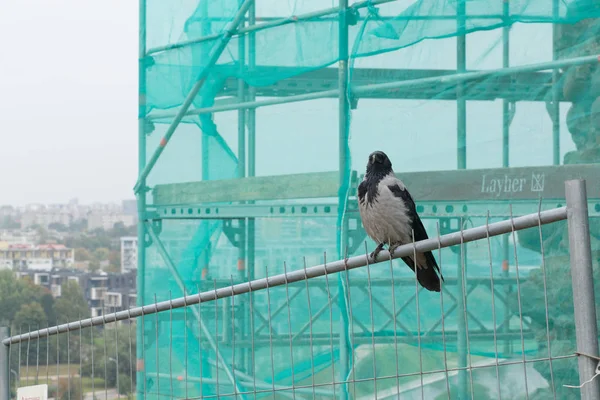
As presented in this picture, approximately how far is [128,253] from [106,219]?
684 centimetres

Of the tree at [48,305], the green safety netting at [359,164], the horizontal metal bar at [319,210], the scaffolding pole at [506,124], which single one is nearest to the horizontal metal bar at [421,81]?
the green safety netting at [359,164]

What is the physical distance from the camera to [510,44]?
4996 millimetres

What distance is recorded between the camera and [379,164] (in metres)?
3.64

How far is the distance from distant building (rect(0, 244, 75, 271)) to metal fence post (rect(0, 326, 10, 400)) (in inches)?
1285

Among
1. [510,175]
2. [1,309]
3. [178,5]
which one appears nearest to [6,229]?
[1,309]

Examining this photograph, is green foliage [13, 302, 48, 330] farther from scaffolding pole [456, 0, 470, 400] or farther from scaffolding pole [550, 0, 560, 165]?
scaffolding pole [550, 0, 560, 165]

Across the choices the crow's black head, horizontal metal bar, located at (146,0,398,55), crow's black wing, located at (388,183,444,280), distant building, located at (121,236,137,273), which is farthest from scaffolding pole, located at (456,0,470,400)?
distant building, located at (121,236,137,273)

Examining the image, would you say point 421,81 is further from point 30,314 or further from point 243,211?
point 30,314

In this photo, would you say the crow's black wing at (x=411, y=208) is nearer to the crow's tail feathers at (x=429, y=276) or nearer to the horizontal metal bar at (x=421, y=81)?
the crow's tail feathers at (x=429, y=276)

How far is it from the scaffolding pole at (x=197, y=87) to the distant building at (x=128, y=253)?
91.5 feet

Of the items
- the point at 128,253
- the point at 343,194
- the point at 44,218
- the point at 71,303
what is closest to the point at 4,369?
the point at 343,194

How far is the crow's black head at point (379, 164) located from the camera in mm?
3615

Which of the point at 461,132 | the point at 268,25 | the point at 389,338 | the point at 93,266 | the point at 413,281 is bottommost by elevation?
the point at 93,266

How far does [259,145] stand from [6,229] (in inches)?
1529
